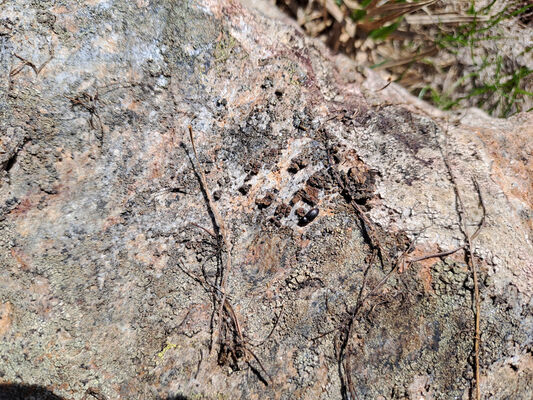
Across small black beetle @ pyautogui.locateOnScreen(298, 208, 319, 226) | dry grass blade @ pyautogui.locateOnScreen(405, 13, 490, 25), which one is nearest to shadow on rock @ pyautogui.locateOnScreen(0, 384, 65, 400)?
small black beetle @ pyautogui.locateOnScreen(298, 208, 319, 226)

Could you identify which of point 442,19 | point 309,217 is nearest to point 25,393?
point 309,217

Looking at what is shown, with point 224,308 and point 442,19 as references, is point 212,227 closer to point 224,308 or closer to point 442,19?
point 224,308

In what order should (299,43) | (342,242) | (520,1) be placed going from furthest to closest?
(520,1)
(299,43)
(342,242)

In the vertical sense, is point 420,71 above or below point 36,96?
below

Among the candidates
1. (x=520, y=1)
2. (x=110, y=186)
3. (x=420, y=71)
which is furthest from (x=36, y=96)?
(x=520, y=1)

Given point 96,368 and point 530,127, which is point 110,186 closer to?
point 96,368

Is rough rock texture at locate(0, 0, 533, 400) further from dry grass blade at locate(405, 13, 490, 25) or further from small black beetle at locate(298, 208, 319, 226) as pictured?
dry grass blade at locate(405, 13, 490, 25)
